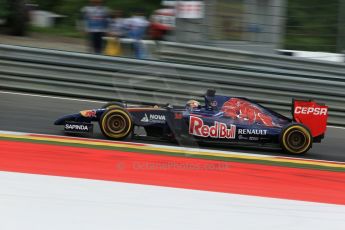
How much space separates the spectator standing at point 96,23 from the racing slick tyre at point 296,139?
18.8ft

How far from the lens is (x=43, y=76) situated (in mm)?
10102

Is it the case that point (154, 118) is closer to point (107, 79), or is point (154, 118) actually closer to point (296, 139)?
point (296, 139)

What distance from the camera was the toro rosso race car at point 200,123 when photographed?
7328 mm

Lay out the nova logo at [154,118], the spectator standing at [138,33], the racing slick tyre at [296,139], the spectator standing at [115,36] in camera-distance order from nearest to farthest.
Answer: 1. the nova logo at [154,118]
2. the racing slick tyre at [296,139]
3. the spectator standing at [115,36]
4. the spectator standing at [138,33]

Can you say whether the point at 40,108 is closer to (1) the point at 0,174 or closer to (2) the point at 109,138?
(2) the point at 109,138

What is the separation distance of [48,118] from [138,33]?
5.20 m

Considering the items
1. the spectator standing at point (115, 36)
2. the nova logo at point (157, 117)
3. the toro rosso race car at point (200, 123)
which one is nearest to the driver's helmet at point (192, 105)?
the toro rosso race car at point (200, 123)

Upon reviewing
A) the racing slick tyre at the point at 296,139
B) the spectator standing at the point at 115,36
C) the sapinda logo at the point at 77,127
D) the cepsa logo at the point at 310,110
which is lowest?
the racing slick tyre at the point at 296,139

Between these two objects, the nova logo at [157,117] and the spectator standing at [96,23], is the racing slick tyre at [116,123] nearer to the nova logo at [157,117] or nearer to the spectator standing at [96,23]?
the nova logo at [157,117]

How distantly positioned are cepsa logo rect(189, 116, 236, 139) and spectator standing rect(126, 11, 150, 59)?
588cm

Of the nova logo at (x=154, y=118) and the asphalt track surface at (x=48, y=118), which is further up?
the nova logo at (x=154, y=118)

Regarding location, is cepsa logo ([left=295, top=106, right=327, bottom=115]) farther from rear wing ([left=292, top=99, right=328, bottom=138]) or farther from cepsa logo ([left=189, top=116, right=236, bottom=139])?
cepsa logo ([left=189, top=116, right=236, bottom=139])

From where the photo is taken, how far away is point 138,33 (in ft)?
43.4

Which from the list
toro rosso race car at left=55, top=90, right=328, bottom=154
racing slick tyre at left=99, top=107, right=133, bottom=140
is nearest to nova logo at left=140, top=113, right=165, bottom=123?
toro rosso race car at left=55, top=90, right=328, bottom=154
